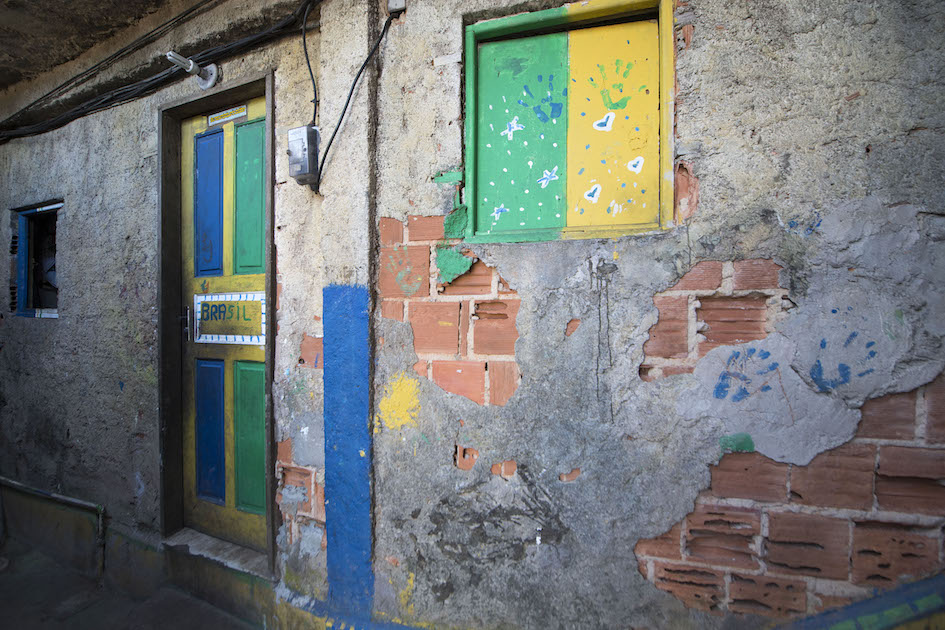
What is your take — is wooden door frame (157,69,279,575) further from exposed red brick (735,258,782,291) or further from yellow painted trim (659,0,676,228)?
exposed red brick (735,258,782,291)

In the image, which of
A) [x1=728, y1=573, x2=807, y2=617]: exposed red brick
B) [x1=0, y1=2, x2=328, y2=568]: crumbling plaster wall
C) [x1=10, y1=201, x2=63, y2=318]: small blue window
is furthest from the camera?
[x1=10, y1=201, x2=63, y2=318]: small blue window

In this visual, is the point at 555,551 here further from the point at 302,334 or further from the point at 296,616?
the point at 302,334

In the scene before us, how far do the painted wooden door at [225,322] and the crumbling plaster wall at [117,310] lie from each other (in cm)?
19

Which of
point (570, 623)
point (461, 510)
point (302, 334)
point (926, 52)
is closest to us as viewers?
point (926, 52)

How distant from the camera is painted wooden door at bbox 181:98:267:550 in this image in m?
2.40

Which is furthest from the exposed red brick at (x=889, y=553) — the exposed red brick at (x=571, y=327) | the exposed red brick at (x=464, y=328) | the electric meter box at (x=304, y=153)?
the electric meter box at (x=304, y=153)

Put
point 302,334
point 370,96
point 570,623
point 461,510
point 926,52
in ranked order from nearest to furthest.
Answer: point 926,52
point 570,623
point 461,510
point 370,96
point 302,334

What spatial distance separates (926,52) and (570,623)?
2.35 metres

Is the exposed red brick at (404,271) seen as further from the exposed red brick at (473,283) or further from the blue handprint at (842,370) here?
the blue handprint at (842,370)

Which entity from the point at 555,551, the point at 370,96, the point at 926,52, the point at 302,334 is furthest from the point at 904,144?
the point at 302,334

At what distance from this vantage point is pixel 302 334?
202cm

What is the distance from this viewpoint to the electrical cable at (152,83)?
210 cm

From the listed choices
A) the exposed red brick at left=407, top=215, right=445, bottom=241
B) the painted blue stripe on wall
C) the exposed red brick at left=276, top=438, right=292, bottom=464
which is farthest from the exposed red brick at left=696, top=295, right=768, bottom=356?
the exposed red brick at left=276, top=438, right=292, bottom=464

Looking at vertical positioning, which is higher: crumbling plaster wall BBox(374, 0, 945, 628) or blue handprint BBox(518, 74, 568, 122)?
blue handprint BBox(518, 74, 568, 122)
